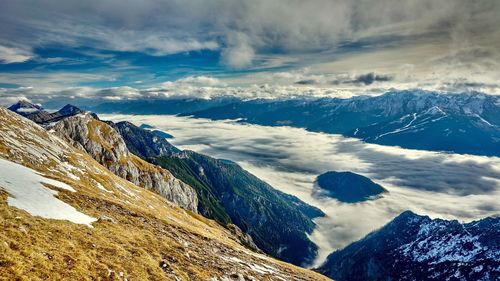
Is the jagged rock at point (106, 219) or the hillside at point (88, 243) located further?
the jagged rock at point (106, 219)

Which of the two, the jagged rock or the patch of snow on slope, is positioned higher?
the patch of snow on slope

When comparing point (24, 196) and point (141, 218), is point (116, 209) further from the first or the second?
point (24, 196)

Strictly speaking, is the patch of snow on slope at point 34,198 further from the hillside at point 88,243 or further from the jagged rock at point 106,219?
the jagged rock at point 106,219

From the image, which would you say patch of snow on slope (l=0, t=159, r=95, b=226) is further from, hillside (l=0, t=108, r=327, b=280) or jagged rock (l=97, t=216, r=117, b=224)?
jagged rock (l=97, t=216, r=117, b=224)

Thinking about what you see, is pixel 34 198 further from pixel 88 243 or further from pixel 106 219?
pixel 88 243

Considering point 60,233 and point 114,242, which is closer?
point 60,233

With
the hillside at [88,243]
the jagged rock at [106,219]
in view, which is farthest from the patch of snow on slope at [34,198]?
the jagged rock at [106,219]

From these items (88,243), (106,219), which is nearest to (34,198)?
(106,219)

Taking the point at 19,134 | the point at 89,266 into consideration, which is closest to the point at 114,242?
the point at 89,266

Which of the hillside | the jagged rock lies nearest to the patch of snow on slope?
the hillside
